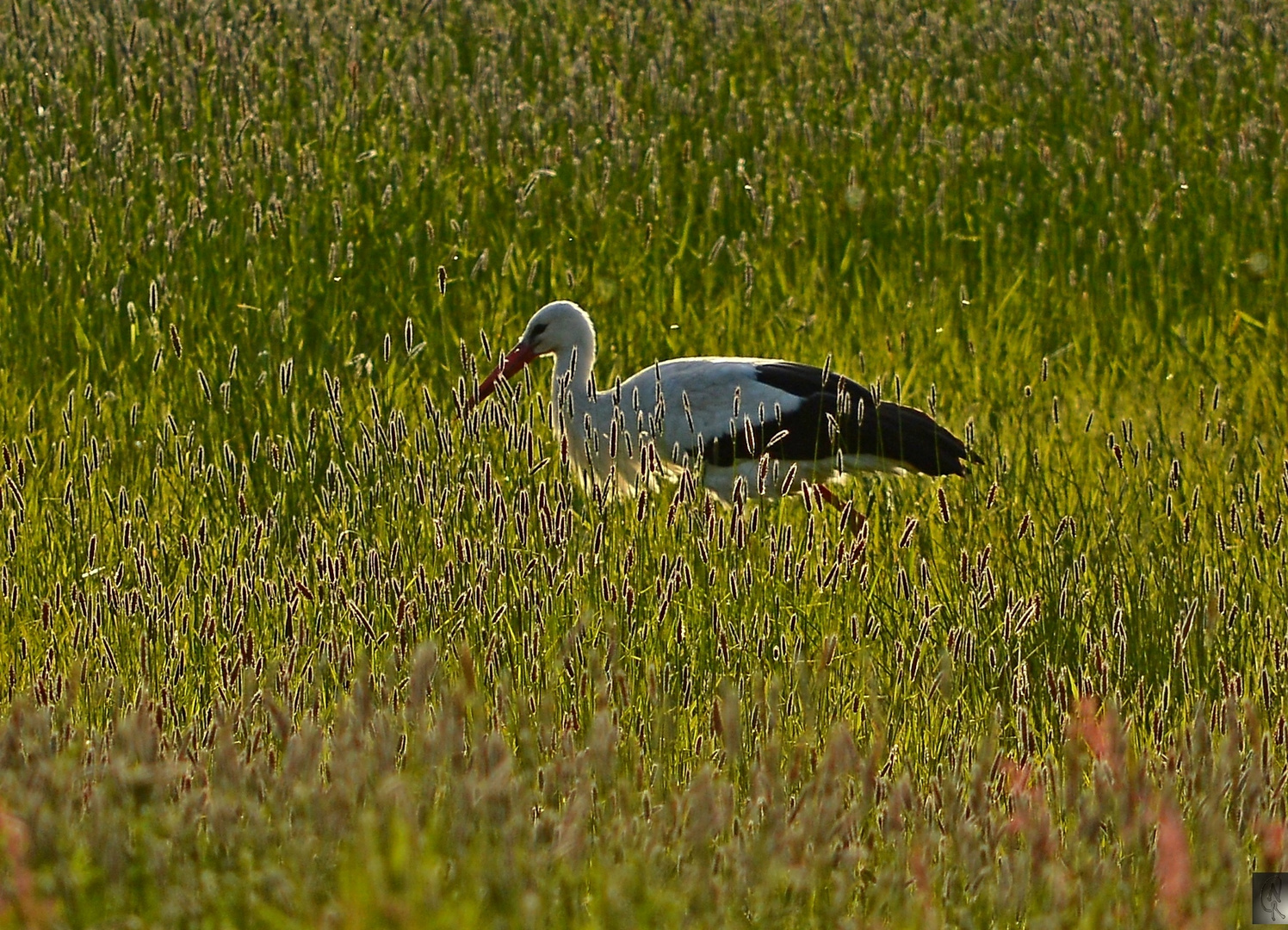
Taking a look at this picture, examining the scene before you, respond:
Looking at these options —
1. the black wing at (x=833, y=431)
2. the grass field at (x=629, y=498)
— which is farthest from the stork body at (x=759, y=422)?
the grass field at (x=629, y=498)

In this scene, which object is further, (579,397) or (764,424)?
(579,397)

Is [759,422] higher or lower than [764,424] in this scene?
higher

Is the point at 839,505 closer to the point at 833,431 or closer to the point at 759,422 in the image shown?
the point at 833,431

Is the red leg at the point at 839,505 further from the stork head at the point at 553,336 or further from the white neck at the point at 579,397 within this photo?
the stork head at the point at 553,336

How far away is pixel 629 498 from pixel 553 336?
1466mm

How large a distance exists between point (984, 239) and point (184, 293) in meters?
3.30

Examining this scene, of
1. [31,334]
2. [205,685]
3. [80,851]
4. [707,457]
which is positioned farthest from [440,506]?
[31,334]

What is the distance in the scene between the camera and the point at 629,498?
15.8ft

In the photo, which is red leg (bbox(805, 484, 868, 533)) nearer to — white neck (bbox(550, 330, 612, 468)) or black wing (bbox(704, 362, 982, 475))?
black wing (bbox(704, 362, 982, 475))

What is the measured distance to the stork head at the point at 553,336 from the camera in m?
6.12

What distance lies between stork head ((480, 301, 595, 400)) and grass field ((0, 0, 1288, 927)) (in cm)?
24

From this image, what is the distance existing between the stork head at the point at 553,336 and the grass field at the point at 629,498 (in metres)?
0.24

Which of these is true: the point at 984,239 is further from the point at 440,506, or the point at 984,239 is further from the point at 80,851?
the point at 80,851

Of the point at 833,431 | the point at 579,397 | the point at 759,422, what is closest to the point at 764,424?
the point at 759,422
